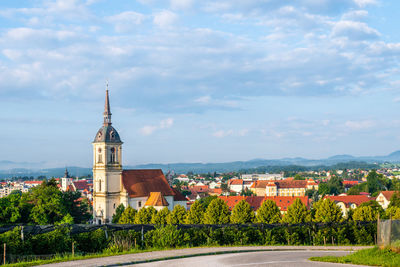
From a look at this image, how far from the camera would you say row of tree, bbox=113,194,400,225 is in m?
48.9

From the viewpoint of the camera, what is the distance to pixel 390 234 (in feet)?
67.9

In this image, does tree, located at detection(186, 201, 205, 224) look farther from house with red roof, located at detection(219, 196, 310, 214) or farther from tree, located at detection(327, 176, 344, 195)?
tree, located at detection(327, 176, 344, 195)

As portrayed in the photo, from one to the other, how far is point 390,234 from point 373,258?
4.91 ft

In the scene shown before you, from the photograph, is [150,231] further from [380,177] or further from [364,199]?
[380,177]

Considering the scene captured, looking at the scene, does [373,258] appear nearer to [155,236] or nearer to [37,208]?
[155,236]

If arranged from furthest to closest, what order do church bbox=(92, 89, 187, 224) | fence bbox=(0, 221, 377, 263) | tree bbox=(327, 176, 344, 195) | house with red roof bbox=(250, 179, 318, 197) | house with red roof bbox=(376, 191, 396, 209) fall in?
1. house with red roof bbox=(250, 179, 318, 197)
2. tree bbox=(327, 176, 344, 195)
3. house with red roof bbox=(376, 191, 396, 209)
4. church bbox=(92, 89, 187, 224)
5. fence bbox=(0, 221, 377, 263)

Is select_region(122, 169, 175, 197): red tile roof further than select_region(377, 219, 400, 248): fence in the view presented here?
Yes

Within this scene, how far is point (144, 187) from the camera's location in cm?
7800

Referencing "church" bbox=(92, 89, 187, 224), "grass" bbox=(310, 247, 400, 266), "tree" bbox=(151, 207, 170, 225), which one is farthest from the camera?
"church" bbox=(92, 89, 187, 224)

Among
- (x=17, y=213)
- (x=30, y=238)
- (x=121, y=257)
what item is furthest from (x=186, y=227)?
(x=17, y=213)

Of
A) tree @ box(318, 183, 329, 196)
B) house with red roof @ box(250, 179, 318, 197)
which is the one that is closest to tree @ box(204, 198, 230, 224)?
tree @ box(318, 183, 329, 196)

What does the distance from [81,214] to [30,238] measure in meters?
57.0

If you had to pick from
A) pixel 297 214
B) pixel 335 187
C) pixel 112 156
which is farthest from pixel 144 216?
pixel 335 187

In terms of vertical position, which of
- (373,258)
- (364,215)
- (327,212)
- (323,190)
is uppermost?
(373,258)
